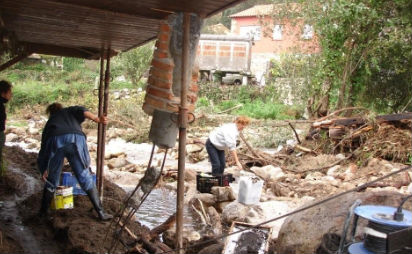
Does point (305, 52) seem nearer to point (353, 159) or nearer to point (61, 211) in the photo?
point (353, 159)

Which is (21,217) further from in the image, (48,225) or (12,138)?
(12,138)

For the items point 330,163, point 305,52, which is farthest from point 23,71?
point 330,163

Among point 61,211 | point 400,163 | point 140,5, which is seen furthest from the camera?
point 400,163

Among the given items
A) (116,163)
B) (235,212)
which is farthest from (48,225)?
(116,163)

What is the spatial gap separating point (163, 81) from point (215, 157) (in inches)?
192

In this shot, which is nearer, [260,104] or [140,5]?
[140,5]

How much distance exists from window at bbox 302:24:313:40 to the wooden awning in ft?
38.1

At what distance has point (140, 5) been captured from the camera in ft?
15.4

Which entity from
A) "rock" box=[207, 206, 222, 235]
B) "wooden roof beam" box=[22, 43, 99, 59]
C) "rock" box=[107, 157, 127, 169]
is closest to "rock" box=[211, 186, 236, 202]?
"rock" box=[207, 206, 222, 235]

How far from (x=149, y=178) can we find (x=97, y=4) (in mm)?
1959

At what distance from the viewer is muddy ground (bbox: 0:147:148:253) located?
5145 mm

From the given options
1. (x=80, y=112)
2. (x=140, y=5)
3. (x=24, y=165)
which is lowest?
(x=24, y=165)

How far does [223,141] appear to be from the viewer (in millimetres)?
8922

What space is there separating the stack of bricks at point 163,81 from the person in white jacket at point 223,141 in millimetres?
4230
